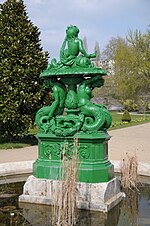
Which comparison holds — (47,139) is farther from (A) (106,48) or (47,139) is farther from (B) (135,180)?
(A) (106,48)

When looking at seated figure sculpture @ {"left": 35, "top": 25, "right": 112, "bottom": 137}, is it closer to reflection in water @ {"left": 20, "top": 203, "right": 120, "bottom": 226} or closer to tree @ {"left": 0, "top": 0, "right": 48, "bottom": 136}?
reflection in water @ {"left": 20, "top": 203, "right": 120, "bottom": 226}

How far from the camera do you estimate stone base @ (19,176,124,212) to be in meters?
5.81

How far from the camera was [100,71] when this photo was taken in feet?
20.5

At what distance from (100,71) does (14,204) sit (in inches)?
107

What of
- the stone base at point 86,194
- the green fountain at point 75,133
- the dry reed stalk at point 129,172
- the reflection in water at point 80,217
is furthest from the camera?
the dry reed stalk at point 129,172

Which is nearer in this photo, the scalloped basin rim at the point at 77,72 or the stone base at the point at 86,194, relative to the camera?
the stone base at the point at 86,194

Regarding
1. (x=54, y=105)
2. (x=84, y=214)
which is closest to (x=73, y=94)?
(x=54, y=105)

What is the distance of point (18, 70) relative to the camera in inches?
578

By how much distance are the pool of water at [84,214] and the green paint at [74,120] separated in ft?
1.98

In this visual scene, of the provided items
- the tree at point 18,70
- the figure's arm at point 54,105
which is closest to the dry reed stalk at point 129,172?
the figure's arm at point 54,105

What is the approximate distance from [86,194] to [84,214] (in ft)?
1.49

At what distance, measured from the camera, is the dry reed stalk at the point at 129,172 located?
700 centimetres

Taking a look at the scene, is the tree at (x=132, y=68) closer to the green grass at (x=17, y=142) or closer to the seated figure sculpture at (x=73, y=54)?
the green grass at (x=17, y=142)

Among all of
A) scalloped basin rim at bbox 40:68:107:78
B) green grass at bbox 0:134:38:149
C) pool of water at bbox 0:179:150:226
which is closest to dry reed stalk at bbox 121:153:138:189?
pool of water at bbox 0:179:150:226
